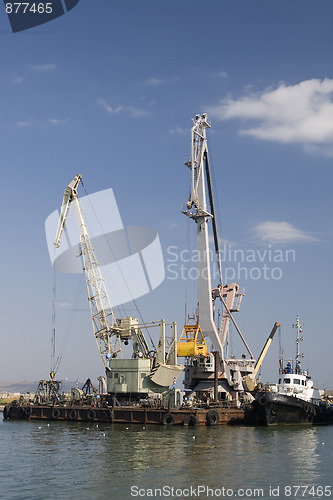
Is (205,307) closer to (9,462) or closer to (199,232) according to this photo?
(199,232)

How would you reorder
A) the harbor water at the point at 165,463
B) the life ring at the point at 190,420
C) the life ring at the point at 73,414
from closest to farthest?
the harbor water at the point at 165,463
the life ring at the point at 190,420
the life ring at the point at 73,414

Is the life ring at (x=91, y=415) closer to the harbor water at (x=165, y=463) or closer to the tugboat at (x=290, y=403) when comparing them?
the harbor water at (x=165, y=463)

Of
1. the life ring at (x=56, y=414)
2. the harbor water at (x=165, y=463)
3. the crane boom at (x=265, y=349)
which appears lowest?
the harbor water at (x=165, y=463)

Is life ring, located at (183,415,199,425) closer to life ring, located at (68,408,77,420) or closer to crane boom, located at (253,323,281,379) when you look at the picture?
life ring, located at (68,408,77,420)

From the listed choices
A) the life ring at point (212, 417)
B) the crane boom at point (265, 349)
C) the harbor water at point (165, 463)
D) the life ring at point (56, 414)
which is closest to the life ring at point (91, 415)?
the life ring at point (56, 414)

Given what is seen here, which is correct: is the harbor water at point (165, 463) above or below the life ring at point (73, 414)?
below

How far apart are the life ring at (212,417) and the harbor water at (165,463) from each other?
6.02 ft

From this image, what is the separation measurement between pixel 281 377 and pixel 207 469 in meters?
34.3

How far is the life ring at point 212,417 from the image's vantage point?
56.8 metres

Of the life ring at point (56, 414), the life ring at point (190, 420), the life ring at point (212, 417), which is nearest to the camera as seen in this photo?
the life ring at point (190, 420)

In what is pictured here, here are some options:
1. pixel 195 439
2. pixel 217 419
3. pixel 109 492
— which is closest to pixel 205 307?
pixel 217 419

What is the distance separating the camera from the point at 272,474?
3250cm

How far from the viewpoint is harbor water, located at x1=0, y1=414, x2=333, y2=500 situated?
93.5 ft

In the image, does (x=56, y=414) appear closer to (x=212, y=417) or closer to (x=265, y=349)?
(x=212, y=417)
